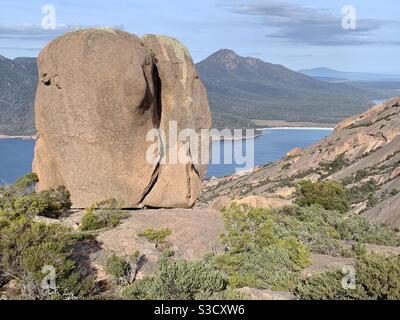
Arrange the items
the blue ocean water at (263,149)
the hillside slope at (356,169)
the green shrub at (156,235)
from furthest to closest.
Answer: the blue ocean water at (263,149) → the hillside slope at (356,169) → the green shrub at (156,235)

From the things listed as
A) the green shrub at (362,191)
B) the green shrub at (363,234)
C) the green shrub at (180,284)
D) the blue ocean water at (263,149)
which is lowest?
the blue ocean water at (263,149)

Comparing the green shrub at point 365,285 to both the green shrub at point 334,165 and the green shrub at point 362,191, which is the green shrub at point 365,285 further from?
the green shrub at point 334,165

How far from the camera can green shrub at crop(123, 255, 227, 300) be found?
8.43 m

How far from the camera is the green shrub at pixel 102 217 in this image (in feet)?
45.7

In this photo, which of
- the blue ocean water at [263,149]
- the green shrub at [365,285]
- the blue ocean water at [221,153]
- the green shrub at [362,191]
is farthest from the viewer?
the blue ocean water at [263,149]

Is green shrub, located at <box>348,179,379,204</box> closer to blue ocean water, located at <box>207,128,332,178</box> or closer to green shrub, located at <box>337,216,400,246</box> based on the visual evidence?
green shrub, located at <box>337,216,400,246</box>

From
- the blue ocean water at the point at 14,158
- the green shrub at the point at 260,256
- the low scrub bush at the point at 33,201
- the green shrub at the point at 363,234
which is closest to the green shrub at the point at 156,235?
the green shrub at the point at 260,256

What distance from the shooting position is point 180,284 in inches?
336

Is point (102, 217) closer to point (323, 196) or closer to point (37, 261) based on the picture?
point (37, 261)

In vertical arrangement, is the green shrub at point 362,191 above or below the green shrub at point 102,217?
below

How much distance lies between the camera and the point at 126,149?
15977 millimetres

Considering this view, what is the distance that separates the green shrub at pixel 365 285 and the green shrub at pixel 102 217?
7.03m

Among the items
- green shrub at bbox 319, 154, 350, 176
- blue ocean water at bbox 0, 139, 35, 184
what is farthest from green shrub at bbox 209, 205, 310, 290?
blue ocean water at bbox 0, 139, 35, 184
